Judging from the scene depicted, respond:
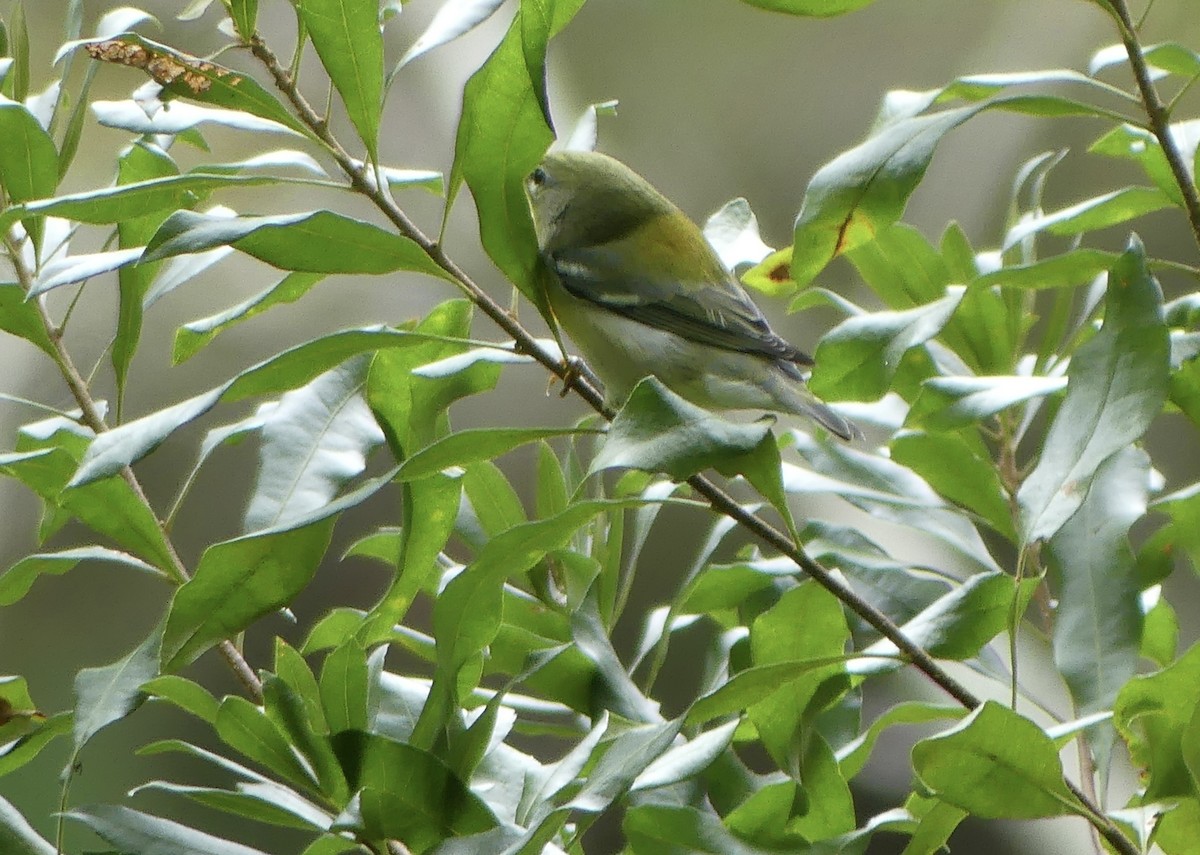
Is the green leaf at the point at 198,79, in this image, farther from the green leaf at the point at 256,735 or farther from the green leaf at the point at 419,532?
the green leaf at the point at 256,735

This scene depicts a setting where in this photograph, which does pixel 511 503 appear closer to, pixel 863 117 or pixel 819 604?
pixel 819 604

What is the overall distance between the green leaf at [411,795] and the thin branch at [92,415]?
0.18m

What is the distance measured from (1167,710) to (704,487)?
0.37 meters

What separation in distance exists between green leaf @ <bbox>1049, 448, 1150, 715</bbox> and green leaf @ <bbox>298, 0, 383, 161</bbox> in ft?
1.98

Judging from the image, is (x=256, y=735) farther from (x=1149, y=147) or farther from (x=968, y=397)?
(x=1149, y=147)

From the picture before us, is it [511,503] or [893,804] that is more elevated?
[511,503]

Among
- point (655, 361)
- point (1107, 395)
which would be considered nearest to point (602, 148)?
point (655, 361)

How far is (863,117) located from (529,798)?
3051 mm

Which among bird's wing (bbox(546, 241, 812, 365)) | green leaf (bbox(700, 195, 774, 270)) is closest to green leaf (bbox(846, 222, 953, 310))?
green leaf (bbox(700, 195, 774, 270))

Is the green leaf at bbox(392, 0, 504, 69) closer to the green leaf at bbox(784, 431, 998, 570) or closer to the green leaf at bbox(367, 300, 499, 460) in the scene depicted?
the green leaf at bbox(367, 300, 499, 460)

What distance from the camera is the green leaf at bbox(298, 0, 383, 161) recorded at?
913mm

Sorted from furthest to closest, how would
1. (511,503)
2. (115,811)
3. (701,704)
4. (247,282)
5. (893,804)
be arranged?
(247,282) → (893,804) → (511,503) → (115,811) → (701,704)

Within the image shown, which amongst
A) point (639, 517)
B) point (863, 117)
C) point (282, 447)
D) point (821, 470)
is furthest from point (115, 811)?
point (863, 117)

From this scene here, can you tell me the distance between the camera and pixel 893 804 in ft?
7.97
